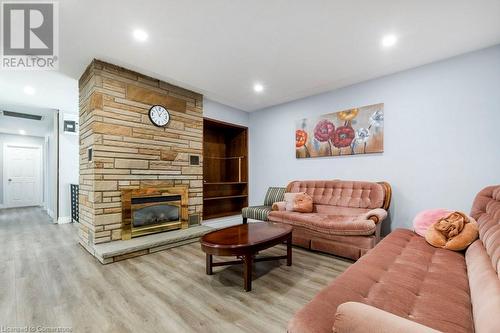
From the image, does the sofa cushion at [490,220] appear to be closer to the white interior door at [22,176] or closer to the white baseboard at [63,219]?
the white baseboard at [63,219]

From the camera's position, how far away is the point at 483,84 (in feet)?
8.69

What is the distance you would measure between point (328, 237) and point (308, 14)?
2.55 m

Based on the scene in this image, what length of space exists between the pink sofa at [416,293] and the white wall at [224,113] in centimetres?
385

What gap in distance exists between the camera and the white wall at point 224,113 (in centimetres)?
462

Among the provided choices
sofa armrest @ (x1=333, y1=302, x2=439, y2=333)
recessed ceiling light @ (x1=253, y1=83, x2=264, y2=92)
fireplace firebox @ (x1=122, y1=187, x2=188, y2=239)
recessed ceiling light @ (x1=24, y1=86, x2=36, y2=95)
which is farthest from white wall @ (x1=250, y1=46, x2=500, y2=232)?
recessed ceiling light @ (x1=24, y1=86, x2=36, y2=95)

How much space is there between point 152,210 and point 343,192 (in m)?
3.03

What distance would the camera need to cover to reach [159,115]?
3.60m

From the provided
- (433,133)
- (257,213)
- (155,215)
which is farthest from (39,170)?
(433,133)

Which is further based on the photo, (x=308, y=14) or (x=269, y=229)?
(x=269, y=229)

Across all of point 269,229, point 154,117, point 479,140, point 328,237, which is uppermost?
point 154,117

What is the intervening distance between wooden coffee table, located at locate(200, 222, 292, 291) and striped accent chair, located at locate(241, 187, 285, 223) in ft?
3.47

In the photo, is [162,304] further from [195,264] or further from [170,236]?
[170,236]

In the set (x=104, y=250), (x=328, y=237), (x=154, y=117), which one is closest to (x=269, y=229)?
(x=328, y=237)

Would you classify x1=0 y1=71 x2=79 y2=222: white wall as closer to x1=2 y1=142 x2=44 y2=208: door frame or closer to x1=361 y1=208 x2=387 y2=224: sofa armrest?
x1=2 y1=142 x2=44 y2=208: door frame
